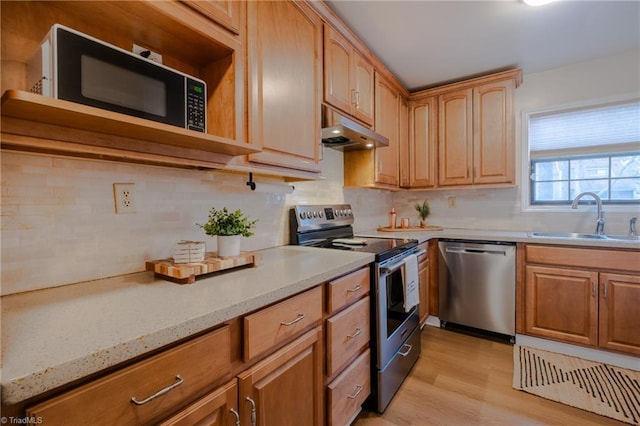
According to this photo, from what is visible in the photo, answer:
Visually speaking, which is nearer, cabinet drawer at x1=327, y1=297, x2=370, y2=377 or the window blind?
cabinet drawer at x1=327, y1=297, x2=370, y2=377

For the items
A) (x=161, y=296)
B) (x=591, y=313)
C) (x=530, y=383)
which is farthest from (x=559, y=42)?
(x=161, y=296)

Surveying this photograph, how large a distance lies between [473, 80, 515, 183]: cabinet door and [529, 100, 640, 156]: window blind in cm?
41

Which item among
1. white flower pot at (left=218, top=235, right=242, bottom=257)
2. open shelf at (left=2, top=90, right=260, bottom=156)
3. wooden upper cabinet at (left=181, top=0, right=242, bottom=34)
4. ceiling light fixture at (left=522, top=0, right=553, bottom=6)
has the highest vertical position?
ceiling light fixture at (left=522, top=0, right=553, bottom=6)

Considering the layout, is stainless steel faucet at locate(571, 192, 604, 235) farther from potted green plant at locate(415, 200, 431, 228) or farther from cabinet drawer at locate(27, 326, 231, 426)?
cabinet drawer at locate(27, 326, 231, 426)

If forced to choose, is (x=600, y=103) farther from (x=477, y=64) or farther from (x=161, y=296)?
(x=161, y=296)

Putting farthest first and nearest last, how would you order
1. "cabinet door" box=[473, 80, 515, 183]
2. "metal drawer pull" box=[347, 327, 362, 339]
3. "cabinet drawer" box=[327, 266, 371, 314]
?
1. "cabinet door" box=[473, 80, 515, 183]
2. "metal drawer pull" box=[347, 327, 362, 339]
3. "cabinet drawer" box=[327, 266, 371, 314]

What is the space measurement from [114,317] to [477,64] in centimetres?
310

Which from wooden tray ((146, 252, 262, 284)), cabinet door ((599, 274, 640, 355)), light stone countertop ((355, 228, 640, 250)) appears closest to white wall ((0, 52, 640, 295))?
wooden tray ((146, 252, 262, 284))

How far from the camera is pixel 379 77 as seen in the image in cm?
251

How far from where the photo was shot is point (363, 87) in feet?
7.40

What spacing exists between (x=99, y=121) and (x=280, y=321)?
0.81 meters

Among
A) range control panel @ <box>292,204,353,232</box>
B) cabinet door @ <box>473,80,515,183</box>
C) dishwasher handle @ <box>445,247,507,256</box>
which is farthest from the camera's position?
cabinet door @ <box>473,80,515,183</box>

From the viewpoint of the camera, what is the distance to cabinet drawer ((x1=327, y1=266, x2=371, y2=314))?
125 cm

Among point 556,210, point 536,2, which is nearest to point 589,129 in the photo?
point 556,210
